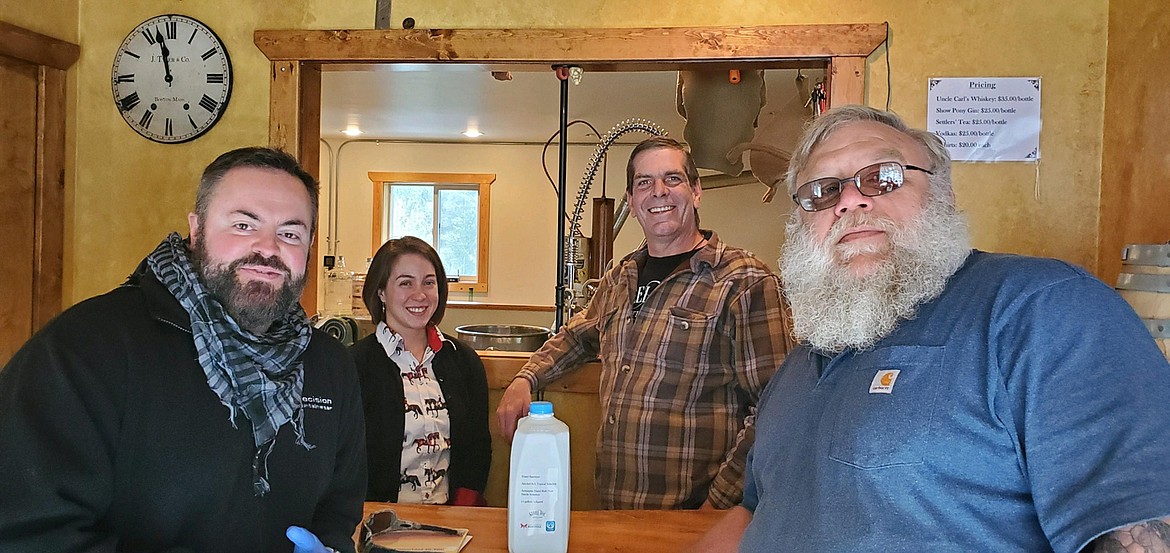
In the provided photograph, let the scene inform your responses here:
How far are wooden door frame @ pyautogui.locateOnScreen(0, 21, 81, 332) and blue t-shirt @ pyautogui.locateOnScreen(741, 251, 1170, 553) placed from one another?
258 cm

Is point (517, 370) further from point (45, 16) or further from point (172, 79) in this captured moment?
point (45, 16)

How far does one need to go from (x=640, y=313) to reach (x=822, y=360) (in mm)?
965

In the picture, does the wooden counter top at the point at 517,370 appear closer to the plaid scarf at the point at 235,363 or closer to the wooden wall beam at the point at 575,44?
the wooden wall beam at the point at 575,44

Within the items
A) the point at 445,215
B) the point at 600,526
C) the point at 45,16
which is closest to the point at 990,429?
the point at 600,526

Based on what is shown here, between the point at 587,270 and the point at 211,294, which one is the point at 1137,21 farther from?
the point at 587,270

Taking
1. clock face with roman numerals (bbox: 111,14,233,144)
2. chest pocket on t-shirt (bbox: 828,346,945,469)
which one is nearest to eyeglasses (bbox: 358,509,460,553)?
chest pocket on t-shirt (bbox: 828,346,945,469)

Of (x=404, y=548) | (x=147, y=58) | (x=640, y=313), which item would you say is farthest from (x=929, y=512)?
(x=147, y=58)

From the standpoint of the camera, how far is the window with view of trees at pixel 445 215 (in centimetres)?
841

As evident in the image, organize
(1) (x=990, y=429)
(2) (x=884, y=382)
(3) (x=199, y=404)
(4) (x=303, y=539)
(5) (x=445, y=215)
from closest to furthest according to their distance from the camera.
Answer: (1) (x=990, y=429)
(2) (x=884, y=382)
(4) (x=303, y=539)
(3) (x=199, y=404)
(5) (x=445, y=215)

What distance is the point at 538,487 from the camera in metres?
1.52

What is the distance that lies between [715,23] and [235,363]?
→ 71.8 inches

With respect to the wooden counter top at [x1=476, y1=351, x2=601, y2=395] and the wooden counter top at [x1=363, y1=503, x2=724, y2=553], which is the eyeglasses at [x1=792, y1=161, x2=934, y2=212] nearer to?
A: the wooden counter top at [x1=363, y1=503, x2=724, y2=553]

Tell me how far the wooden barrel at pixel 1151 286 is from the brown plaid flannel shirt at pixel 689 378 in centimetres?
75

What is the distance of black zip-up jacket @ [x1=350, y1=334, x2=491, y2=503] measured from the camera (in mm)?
2316
